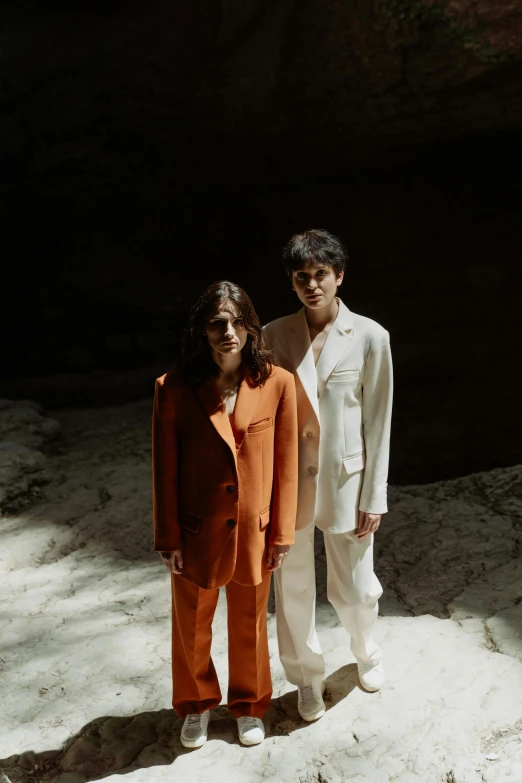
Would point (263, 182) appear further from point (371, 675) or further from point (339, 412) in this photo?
point (371, 675)

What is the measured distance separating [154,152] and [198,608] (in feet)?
11.5

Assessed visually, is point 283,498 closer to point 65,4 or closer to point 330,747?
point 330,747

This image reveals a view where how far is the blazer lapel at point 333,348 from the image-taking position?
1.83 m

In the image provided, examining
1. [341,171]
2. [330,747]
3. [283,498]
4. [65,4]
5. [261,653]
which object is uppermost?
[65,4]

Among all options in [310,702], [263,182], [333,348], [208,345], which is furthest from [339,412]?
[263,182]

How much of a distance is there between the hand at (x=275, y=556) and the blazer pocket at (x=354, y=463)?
259 mm

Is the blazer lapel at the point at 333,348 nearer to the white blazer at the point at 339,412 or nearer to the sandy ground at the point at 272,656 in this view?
the white blazer at the point at 339,412

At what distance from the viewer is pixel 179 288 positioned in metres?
5.45

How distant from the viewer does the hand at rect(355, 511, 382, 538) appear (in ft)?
6.26

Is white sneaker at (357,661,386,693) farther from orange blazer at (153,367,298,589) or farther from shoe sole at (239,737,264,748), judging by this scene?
orange blazer at (153,367,298,589)

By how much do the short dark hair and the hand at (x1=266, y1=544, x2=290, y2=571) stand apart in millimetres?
684

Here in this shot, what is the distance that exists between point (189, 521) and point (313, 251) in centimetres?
72

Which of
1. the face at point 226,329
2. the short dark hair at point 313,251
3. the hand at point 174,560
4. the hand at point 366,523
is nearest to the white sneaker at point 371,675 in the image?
the hand at point 366,523

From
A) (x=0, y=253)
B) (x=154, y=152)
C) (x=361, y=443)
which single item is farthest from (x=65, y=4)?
(x=361, y=443)
